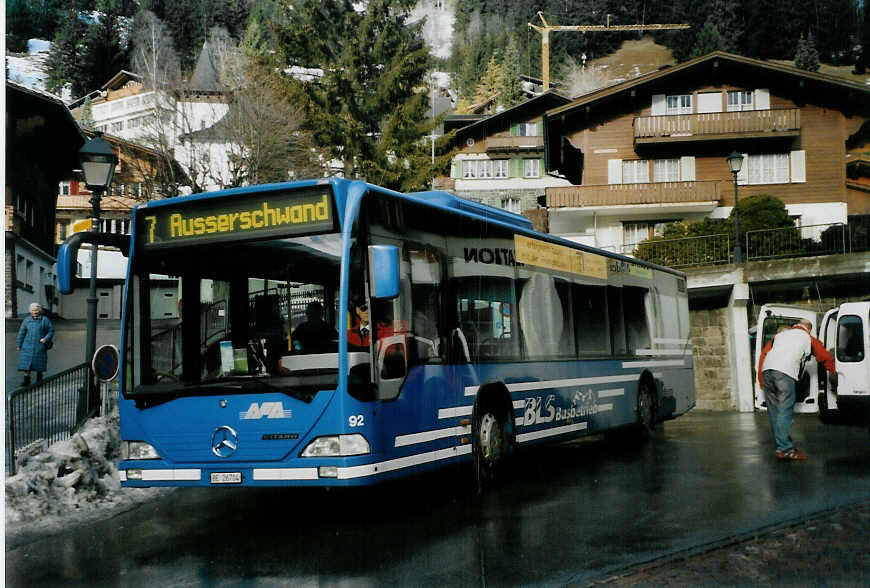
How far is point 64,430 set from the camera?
36.4 ft

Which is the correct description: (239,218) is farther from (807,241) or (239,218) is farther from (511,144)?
(511,144)

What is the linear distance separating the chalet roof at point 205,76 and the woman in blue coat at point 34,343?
1896cm

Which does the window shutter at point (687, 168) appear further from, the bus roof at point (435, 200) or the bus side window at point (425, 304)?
the bus side window at point (425, 304)

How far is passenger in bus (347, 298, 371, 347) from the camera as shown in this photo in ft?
23.6

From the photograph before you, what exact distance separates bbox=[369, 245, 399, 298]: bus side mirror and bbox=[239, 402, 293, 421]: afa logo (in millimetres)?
1144

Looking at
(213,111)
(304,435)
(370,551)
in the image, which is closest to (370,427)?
(304,435)

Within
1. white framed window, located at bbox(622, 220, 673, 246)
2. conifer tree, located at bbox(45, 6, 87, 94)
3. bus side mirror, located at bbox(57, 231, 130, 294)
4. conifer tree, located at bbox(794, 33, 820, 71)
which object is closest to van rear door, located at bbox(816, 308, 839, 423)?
bus side mirror, located at bbox(57, 231, 130, 294)

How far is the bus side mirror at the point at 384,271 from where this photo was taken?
22.9 feet

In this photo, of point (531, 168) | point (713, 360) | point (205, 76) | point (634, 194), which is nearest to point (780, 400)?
point (713, 360)

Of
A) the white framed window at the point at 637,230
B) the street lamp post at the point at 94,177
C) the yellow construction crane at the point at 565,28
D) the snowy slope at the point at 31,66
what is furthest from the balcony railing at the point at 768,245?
the street lamp post at the point at 94,177

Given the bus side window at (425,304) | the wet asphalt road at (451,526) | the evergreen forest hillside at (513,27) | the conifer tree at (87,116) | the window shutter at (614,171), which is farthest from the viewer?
the window shutter at (614,171)

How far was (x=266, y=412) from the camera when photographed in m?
7.23

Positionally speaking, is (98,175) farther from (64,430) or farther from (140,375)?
(140,375)

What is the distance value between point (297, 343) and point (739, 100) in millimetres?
34412
